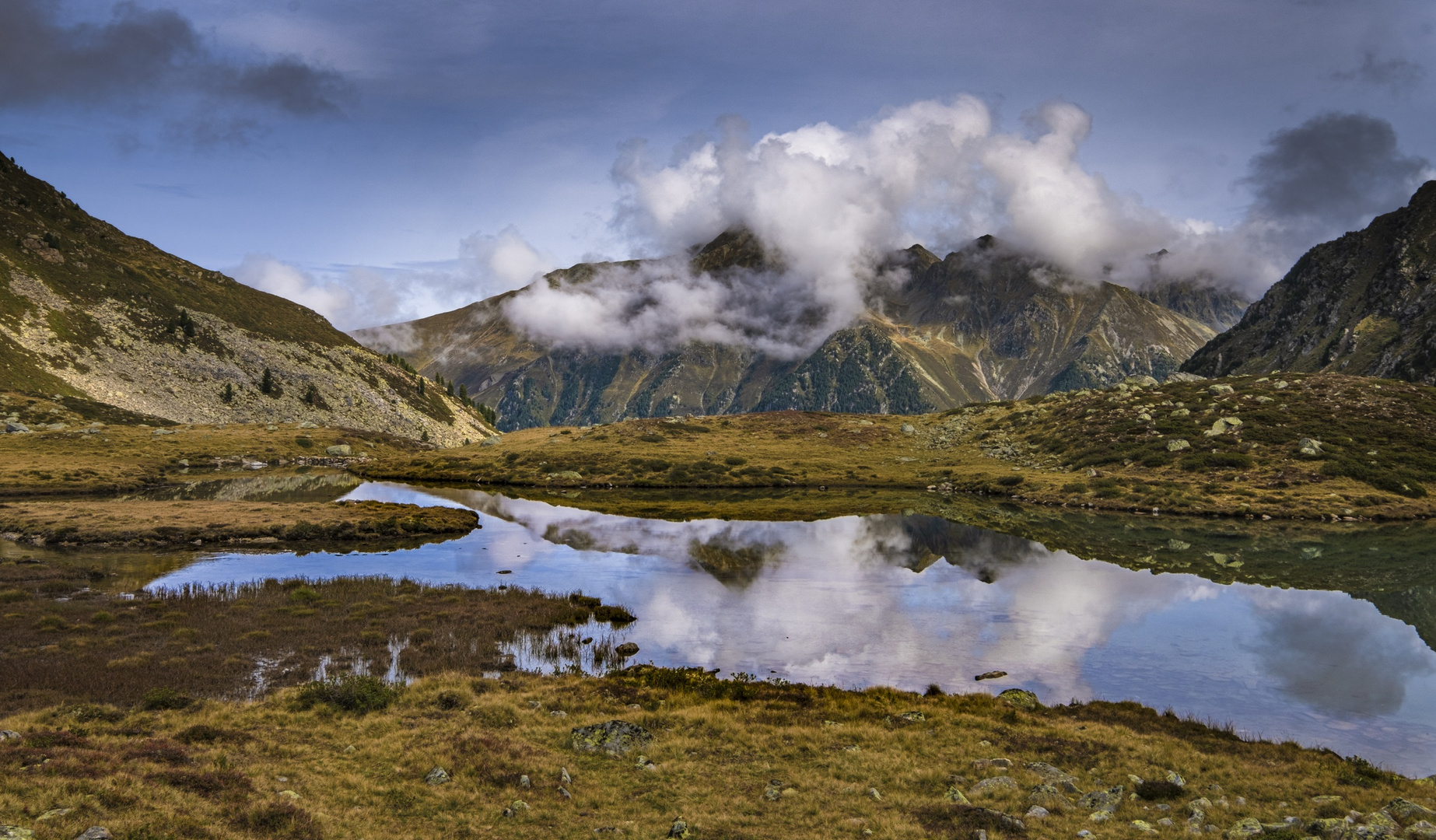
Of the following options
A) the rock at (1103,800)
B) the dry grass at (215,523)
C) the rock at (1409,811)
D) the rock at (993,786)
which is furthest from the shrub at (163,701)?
the dry grass at (215,523)

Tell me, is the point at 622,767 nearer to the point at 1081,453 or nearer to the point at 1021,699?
the point at 1021,699

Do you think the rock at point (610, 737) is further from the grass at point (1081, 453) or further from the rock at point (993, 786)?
the grass at point (1081, 453)

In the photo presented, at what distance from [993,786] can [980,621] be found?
77.3 feet

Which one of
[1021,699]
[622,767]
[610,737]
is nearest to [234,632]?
[610,737]

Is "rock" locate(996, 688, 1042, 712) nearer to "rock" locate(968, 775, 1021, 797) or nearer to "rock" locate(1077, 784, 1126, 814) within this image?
"rock" locate(968, 775, 1021, 797)

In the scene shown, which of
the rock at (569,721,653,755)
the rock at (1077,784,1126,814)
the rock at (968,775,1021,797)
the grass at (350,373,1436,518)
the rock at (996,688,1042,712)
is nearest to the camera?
the rock at (1077,784,1126,814)

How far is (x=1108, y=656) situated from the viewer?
36.8 metres

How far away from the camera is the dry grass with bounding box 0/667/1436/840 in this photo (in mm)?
17328

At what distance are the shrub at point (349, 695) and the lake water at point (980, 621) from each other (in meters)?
9.00

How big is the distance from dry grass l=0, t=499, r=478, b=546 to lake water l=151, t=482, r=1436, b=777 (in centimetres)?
819

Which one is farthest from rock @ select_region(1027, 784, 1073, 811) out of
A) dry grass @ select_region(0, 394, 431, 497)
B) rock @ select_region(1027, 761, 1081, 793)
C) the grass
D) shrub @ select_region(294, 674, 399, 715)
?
dry grass @ select_region(0, 394, 431, 497)

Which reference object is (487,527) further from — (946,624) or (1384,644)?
(1384,644)

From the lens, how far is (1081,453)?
391ft

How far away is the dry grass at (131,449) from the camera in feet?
326
